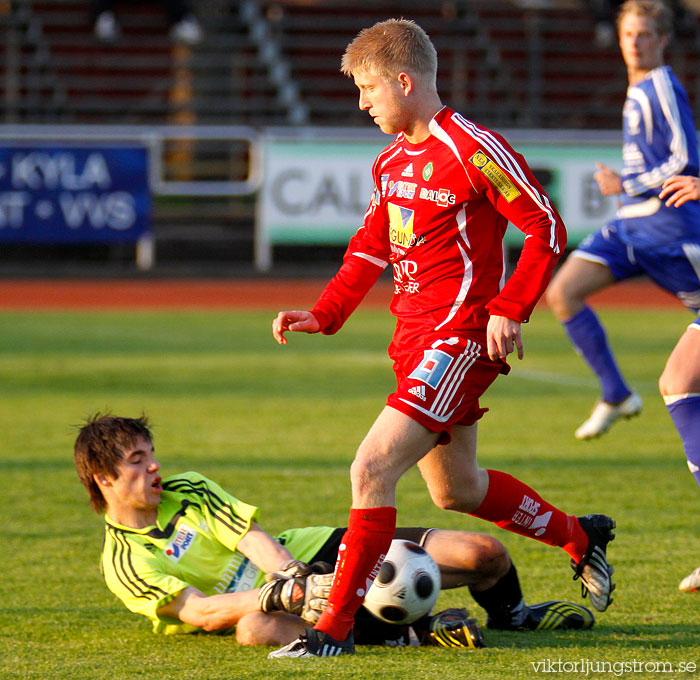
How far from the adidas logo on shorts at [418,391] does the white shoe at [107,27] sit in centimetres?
2153

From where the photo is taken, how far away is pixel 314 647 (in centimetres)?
357

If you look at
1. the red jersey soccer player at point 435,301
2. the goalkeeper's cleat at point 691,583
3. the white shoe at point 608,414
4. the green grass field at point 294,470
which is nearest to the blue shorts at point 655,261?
the white shoe at point 608,414

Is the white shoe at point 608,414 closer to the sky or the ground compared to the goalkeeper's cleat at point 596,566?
closer to the ground

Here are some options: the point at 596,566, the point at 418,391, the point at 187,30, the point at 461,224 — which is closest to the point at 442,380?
the point at 418,391

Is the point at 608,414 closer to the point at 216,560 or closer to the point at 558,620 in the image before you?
the point at 558,620

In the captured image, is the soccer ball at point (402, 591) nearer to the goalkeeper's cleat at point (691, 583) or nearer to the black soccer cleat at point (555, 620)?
the black soccer cleat at point (555, 620)

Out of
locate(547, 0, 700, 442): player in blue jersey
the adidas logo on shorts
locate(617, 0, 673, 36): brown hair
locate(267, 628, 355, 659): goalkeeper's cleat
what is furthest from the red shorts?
locate(617, 0, 673, 36): brown hair

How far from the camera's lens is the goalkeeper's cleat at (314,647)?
3.57 metres

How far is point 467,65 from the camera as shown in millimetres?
23812

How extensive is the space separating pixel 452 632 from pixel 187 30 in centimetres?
2200

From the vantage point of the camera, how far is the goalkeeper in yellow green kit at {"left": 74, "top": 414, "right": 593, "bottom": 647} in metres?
3.80

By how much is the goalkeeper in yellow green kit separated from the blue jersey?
9.06 feet

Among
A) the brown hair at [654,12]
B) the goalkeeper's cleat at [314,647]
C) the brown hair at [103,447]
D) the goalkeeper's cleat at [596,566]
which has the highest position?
the brown hair at [654,12]

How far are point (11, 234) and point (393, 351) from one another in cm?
1588
